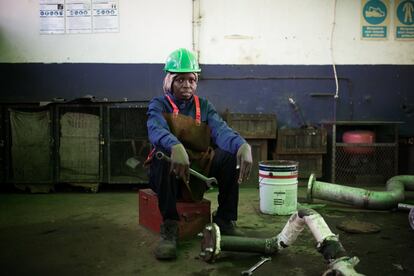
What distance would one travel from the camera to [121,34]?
5.06 metres

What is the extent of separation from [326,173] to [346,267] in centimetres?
328

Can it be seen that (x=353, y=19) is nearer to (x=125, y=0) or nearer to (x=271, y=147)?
(x=271, y=147)

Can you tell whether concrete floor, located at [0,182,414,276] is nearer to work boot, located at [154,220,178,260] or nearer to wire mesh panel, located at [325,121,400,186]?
work boot, located at [154,220,178,260]

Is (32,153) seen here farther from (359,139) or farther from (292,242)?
(359,139)

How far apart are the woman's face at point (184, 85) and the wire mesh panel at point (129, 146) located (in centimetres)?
181

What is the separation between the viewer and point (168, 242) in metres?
2.44

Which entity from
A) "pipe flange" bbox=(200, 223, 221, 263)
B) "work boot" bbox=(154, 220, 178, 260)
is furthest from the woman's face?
"pipe flange" bbox=(200, 223, 221, 263)

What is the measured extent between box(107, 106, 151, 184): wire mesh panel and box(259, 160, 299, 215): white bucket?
1.61 meters

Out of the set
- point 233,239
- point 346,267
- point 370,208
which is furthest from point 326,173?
point 346,267

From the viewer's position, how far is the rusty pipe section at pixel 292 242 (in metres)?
1.91

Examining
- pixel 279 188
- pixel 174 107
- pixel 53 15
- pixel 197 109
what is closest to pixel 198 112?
pixel 197 109

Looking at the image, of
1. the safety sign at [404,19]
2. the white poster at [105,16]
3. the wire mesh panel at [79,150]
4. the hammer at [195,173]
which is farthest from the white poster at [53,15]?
the safety sign at [404,19]

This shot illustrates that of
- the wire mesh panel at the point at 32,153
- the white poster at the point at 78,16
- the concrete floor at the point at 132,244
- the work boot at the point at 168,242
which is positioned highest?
the white poster at the point at 78,16

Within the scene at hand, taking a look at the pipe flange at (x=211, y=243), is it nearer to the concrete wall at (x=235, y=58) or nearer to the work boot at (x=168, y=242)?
the work boot at (x=168, y=242)
